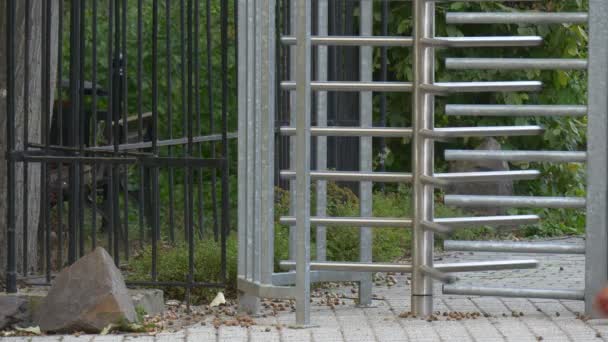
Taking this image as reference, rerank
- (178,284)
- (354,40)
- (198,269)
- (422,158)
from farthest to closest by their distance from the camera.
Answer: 1. (198,269)
2. (178,284)
3. (422,158)
4. (354,40)

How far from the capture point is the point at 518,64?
6871 mm

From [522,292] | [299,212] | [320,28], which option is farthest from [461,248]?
[320,28]

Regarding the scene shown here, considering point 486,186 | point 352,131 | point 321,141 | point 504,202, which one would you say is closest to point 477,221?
point 504,202

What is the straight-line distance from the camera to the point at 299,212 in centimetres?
659

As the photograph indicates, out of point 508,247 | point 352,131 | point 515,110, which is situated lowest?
point 508,247

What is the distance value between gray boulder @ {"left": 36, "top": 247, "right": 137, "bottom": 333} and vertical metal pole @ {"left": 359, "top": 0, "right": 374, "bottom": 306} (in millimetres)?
1259

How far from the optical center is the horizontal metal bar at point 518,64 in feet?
22.0

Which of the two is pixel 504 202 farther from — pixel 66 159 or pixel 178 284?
pixel 66 159

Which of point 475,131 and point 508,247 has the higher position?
point 475,131

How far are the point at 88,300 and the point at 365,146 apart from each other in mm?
1618

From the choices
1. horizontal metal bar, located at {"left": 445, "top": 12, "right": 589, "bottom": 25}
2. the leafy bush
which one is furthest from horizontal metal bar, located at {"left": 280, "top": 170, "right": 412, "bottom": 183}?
the leafy bush

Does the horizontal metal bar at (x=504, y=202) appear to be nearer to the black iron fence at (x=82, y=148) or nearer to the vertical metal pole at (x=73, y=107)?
the black iron fence at (x=82, y=148)

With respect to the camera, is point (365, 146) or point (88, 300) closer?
point (88, 300)

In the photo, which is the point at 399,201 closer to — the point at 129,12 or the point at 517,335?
the point at 129,12
